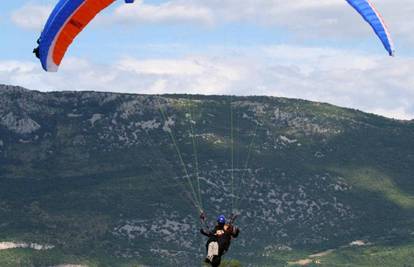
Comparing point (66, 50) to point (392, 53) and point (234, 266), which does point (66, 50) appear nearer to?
point (392, 53)

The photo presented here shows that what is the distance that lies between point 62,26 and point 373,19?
1729cm

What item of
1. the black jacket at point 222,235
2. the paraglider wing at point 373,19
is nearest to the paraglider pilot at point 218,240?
the black jacket at point 222,235

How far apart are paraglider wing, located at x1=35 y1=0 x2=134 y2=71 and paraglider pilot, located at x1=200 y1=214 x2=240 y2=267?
1330 cm

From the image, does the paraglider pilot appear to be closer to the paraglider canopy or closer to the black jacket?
the black jacket

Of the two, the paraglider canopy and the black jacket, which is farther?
the paraglider canopy

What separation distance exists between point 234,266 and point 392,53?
69495 millimetres

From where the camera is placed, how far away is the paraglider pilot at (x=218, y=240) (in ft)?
194

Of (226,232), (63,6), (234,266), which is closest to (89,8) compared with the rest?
(63,6)

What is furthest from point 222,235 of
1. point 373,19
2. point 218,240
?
point 373,19

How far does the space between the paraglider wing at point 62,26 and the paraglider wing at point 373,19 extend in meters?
12.5

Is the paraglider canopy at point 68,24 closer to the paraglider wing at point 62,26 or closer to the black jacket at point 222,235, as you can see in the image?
the paraglider wing at point 62,26

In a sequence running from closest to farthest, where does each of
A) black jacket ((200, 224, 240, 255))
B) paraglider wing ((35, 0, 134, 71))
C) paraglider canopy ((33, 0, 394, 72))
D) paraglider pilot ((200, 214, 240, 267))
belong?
paraglider pilot ((200, 214, 240, 267)) → black jacket ((200, 224, 240, 255)) → paraglider canopy ((33, 0, 394, 72)) → paraglider wing ((35, 0, 134, 71))

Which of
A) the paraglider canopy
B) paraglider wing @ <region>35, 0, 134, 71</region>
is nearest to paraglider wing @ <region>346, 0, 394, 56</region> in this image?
the paraglider canopy

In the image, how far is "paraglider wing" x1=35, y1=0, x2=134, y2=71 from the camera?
206ft
